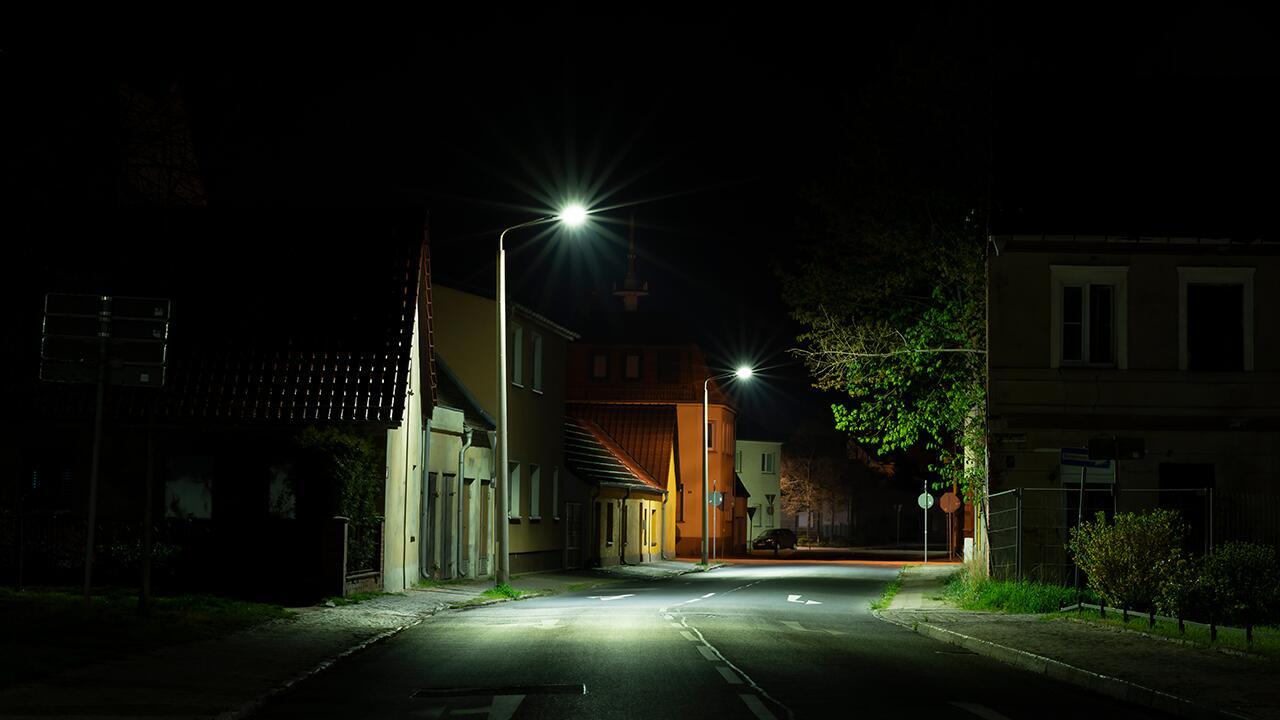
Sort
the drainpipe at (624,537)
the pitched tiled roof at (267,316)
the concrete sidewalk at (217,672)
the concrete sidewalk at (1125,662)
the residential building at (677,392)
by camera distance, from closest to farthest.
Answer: the concrete sidewalk at (217,672) → the concrete sidewalk at (1125,662) → the pitched tiled roof at (267,316) → the drainpipe at (624,537) → the residential building at (677,392)

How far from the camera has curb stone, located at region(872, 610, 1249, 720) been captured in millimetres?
12175

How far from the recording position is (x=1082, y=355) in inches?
1109

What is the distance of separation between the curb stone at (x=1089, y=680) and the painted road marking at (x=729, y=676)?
10.8 ft

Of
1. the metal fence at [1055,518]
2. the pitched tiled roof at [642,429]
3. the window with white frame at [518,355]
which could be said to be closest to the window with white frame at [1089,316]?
the metal fence at [1055,518]

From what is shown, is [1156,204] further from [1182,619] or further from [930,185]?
[1182,619]

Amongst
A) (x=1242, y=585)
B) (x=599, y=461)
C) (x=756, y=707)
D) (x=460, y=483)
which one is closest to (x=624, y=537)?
(x=599, y=461)

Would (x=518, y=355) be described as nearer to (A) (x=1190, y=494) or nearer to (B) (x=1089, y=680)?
(A) (x=1190, y=494)

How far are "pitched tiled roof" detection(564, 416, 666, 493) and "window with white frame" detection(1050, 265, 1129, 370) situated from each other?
2228 cm

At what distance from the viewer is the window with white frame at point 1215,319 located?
2780cm

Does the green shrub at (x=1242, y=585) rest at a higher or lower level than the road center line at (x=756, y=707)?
higher

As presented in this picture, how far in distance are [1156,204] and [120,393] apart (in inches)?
758

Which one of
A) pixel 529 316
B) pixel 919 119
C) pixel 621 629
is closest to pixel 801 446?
pixel 529 316

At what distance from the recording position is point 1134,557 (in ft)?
65.6

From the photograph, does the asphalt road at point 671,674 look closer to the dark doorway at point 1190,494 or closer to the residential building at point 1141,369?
→ the residential building at point 1141,369
